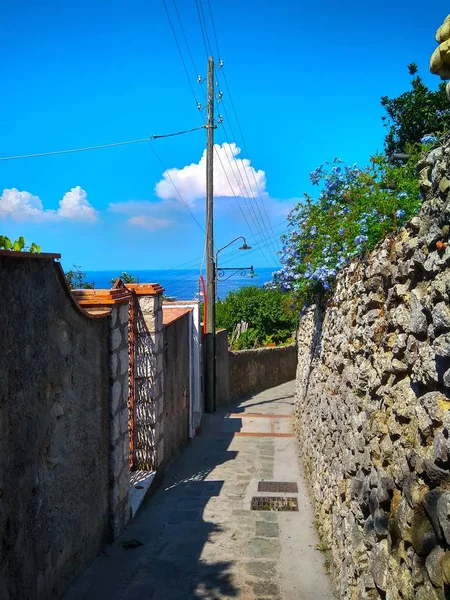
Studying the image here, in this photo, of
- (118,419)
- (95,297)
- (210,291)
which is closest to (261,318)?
(210,291)

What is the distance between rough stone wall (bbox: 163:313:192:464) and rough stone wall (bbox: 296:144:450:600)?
139 inches

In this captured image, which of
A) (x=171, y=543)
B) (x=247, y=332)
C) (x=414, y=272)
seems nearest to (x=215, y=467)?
(x=171, y=543)

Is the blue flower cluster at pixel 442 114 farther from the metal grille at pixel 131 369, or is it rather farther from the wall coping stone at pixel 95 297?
the wall coping stone at pixel 95 297

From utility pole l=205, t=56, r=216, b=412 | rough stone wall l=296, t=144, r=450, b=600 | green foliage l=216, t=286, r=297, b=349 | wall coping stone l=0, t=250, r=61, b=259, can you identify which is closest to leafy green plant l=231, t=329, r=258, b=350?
green foliage l=216, t=286, r=297, b=349

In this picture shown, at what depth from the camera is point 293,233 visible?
27.7 ft

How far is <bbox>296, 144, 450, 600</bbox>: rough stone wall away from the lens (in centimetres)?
270

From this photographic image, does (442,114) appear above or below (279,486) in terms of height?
above

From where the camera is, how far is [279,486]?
25.9 ft

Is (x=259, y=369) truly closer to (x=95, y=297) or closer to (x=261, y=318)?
(x=261, y=318)

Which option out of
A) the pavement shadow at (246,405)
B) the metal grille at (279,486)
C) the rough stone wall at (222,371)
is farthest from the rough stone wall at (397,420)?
the rough stone wall at (222,371)

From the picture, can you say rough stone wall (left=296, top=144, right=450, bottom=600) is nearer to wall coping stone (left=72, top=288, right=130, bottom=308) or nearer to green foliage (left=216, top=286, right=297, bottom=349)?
wall coping stone (left=72, top=288, right=130, bottom=308)

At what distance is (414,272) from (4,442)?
2.62 metres

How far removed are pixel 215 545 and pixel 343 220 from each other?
3.82 meters

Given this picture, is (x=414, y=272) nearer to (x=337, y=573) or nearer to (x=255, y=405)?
(x=337, y=573)
